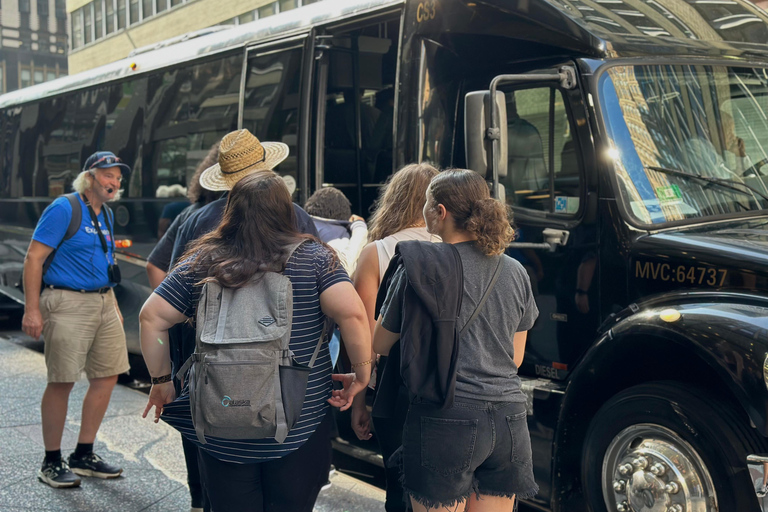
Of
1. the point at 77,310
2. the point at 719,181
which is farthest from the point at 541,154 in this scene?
the point at 77,310

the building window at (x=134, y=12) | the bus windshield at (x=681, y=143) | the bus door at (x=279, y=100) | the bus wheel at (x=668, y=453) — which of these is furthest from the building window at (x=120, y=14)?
the bus wheel at (x=668, y=453)

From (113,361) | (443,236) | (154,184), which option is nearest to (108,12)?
(154,184)

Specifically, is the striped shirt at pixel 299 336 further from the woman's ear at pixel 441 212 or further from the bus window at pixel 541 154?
the bus window at pixel 541 154

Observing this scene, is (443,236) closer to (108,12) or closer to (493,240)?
(493,240)

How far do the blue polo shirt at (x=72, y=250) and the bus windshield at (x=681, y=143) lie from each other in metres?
3.15

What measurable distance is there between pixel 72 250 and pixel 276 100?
5.73 feet

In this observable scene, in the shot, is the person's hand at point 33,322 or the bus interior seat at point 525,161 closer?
the bus interior seat at point 525,161

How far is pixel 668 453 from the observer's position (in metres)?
3.63

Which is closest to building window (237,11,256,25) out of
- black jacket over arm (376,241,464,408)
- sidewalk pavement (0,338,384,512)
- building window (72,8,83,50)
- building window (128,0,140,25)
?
building window (128,0,140,25)

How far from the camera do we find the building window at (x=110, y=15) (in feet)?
132

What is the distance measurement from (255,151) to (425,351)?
171 centimetres

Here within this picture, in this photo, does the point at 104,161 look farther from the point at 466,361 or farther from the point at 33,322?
the point at 466,361

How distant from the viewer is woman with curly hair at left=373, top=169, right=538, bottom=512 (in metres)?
2.89

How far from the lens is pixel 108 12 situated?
40594 mm
